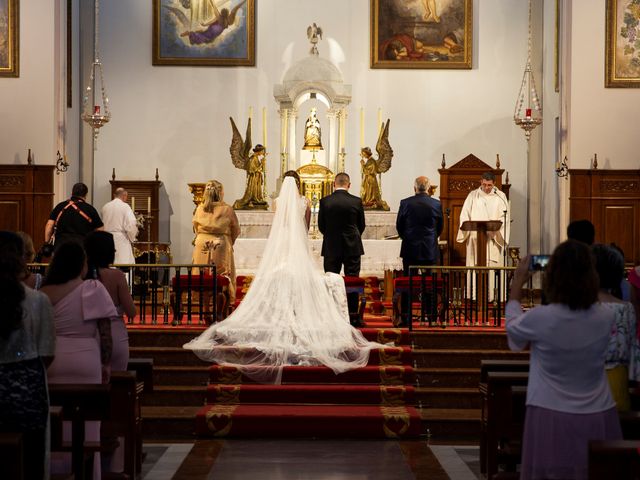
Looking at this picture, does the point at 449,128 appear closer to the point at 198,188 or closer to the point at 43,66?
the point at 198,188

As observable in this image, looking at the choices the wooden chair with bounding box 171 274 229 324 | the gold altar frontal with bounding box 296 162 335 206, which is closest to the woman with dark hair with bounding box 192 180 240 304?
the wooden chair with bounding box 171 274 229 324

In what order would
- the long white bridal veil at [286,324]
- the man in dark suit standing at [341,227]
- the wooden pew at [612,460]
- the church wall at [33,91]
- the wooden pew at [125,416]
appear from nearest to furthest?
the wooden pew at [612,460]
the wooden pew at [125,416]
the long white bridal veil at [286,324]
the man in dark suit standing at [341,227]
the church wall at [33,91]

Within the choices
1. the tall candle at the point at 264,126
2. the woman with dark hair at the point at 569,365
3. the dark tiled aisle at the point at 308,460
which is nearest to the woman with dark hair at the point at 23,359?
the woman with dark hair at the point at 569,365

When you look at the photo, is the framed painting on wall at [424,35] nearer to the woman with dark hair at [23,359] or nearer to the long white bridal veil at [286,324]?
the long white bridal veil at [286,324]

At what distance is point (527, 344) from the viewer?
17.5ft

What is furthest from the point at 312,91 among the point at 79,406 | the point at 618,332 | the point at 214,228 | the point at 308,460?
the point at 618,332

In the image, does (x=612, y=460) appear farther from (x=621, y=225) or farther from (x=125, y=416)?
(x=621, y=225)

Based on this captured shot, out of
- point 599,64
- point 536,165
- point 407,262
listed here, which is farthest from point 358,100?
point 407,262

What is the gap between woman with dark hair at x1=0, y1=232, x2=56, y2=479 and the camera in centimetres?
513

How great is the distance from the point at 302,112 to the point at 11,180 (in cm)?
542

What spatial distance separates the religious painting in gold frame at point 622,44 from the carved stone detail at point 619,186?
1414 millimetres

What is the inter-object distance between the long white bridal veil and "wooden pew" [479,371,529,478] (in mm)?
3086

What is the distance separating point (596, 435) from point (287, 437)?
4889mm

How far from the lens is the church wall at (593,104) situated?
16016 millimetres
